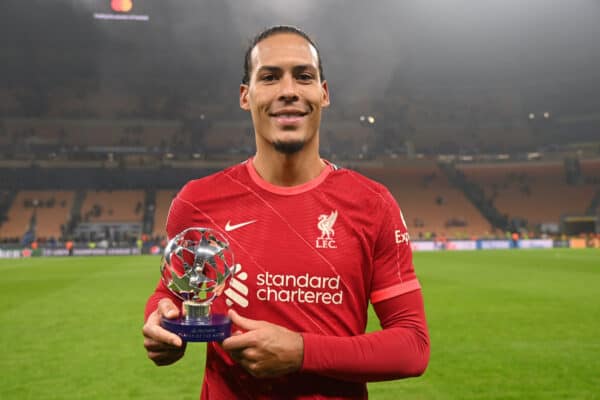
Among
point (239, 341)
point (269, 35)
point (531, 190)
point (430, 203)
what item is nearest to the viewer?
point (239, 341)

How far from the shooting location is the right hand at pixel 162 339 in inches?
55.5

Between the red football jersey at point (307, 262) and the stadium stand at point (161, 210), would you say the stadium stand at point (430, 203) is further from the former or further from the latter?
the red football jersey at point (307, 262)

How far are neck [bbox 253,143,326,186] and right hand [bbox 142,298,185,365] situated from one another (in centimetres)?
62

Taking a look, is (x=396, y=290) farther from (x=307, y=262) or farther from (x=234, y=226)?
(x=234, y=226)

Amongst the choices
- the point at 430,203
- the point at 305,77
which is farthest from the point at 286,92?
the point at 430,203

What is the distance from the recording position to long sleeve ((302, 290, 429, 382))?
148 cm

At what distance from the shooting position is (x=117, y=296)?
12.5 meters

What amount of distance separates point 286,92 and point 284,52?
0.15 m

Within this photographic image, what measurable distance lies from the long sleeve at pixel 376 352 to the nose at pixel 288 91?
2.57 feet

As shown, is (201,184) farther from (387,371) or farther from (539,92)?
(539,92)

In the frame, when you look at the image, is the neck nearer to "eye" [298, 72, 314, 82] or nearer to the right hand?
"eye" [298, 72, 314, 82]

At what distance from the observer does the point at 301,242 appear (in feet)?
5.95

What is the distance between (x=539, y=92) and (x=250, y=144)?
3060cm

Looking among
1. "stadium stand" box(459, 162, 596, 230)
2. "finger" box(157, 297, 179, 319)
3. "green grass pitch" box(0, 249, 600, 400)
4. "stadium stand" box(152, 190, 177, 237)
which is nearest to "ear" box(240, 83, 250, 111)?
"finger" box(157, 297, 179, 319)
